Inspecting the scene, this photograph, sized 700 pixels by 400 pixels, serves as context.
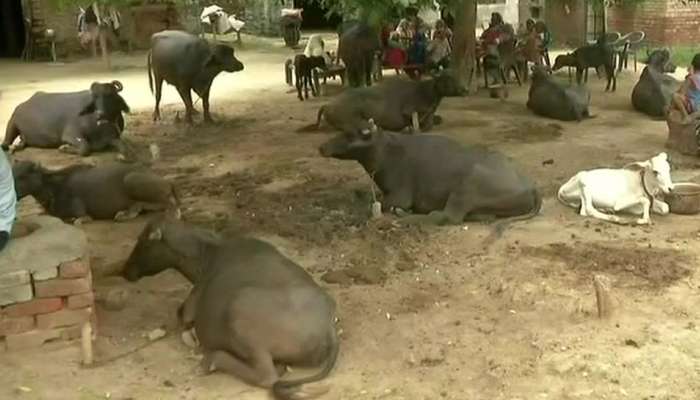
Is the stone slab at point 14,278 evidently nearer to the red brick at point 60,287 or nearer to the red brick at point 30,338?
the red brick at point 60,287

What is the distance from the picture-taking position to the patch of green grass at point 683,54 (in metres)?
18.1

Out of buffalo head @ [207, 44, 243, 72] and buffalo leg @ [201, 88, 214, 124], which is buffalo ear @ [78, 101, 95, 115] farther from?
buffalo head @ [207, 44, 243, 72]

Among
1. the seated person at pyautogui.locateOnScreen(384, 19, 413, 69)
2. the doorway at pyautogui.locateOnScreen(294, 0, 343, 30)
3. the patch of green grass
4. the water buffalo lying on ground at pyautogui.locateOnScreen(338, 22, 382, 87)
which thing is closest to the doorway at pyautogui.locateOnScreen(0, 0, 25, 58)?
the doorway at pyautogui.locateOnScreen(294, 0, 343, 30)

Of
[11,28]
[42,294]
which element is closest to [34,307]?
[42,294]

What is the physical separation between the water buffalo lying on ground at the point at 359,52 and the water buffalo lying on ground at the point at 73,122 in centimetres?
528

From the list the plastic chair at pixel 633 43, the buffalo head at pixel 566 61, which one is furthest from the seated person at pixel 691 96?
the plastic chair at pixel 633 43

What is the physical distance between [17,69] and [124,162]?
478 inches

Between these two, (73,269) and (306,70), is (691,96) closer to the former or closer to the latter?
(306,70)

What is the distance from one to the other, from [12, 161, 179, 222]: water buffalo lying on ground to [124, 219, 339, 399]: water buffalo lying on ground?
2856 mm

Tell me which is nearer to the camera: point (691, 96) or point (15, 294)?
point (15, 294)

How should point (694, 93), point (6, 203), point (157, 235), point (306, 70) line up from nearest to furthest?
1. point (6, 203)
2. point (157, 235)
3. point (694, 93)
4. point (306, 70)

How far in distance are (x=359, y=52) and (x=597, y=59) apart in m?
3.97

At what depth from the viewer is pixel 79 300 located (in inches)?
216

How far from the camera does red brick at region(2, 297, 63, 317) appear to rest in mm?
5383
